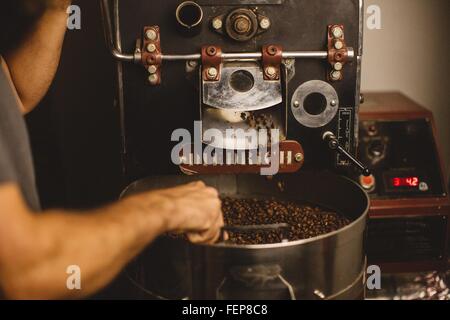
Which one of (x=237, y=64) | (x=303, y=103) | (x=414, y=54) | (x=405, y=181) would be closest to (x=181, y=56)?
(x=237, y=64)

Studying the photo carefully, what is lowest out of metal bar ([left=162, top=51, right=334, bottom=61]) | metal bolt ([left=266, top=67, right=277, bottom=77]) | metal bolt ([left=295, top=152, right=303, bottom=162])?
metal bolt ([left=295, top=152, right=303, bottom=162])

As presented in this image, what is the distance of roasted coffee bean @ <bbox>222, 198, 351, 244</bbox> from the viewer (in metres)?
1.67

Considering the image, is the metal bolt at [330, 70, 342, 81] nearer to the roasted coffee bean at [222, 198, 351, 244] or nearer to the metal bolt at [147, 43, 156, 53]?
the roasted coffee bean at [222, 198, 351, 244]

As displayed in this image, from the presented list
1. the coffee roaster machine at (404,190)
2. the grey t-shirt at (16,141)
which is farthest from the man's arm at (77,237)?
the coffee roaster machine at (404,190)

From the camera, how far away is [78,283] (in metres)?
1.13

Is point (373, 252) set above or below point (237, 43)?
below

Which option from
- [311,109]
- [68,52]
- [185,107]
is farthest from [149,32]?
[68,52]

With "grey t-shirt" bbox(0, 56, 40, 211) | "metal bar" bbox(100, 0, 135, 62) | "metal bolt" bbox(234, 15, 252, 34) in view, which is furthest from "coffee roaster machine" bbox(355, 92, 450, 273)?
"grey t-shirt" bbox(0, 56, 40, 211)

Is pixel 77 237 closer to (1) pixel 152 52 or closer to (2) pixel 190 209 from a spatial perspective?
(2) pixel 190 209

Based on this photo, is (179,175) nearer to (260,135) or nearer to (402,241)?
(260,135)

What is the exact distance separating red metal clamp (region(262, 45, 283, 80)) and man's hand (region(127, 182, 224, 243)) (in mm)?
491

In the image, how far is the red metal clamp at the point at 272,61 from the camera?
168 centimetres

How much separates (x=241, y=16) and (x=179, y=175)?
0.55m
